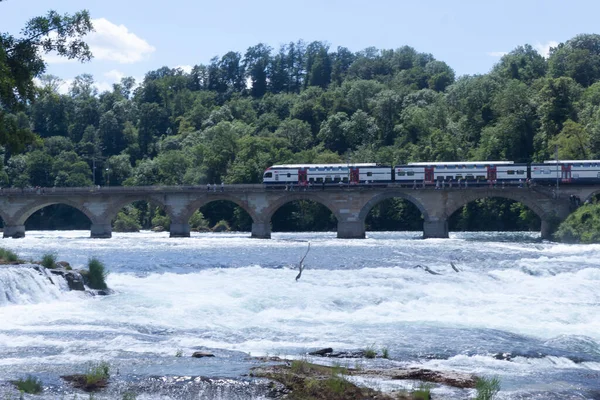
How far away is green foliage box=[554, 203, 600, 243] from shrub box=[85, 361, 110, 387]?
57.3m

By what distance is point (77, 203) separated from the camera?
94500 mm

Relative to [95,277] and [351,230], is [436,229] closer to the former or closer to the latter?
[351,230]

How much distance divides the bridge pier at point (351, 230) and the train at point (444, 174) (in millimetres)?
4797

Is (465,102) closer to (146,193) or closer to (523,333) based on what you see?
(146,193)

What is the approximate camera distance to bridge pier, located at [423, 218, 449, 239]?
3391 inches

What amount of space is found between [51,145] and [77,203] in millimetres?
63089

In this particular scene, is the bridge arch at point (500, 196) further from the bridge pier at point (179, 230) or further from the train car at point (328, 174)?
the bridge pier at point (179, 230)

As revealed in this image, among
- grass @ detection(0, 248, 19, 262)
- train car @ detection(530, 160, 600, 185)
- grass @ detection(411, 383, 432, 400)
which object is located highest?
train car @ detection(530, 160, 600, 185)

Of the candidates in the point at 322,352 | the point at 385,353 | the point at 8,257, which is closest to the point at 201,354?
the point at 322,352

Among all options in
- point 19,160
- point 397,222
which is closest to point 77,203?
point 397,222

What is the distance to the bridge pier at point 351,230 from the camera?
287ft

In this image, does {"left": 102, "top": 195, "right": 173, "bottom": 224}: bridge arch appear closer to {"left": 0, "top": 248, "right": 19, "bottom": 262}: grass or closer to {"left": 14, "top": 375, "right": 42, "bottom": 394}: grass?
{"left": 0, "top": 248, "right": 19, "bottom": 262}: grass

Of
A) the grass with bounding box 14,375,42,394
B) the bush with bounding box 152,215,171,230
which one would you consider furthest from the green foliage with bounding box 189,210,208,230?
the grass with bounding box 14,375,42,394

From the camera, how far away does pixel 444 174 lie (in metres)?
89.6
